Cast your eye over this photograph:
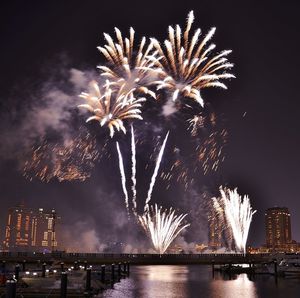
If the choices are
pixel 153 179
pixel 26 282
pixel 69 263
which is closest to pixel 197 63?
pixel 153 179

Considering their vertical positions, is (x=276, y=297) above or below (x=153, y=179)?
below

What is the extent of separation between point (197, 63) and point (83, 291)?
30725mm

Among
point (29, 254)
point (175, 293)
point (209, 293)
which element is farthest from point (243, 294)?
point (29, 254)

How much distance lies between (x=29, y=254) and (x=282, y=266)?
57.1 m

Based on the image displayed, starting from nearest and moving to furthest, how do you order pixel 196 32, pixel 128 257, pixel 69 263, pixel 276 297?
pixel 276 297 → pixel 196 32 → pixel 69 263 → pixel 128 257

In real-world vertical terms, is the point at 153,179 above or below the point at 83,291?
above

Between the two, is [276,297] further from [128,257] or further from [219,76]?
[128,257]

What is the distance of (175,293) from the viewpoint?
52.5 m

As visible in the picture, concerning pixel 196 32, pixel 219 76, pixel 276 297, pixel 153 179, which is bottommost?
pixel 276 297

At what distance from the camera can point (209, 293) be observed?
175 feet

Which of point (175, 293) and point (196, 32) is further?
point (196, 32)

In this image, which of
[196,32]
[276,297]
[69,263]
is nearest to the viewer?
[276,297]

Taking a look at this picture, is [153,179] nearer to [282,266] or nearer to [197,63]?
[197,63]

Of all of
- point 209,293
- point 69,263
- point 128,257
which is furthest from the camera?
point 128,257
